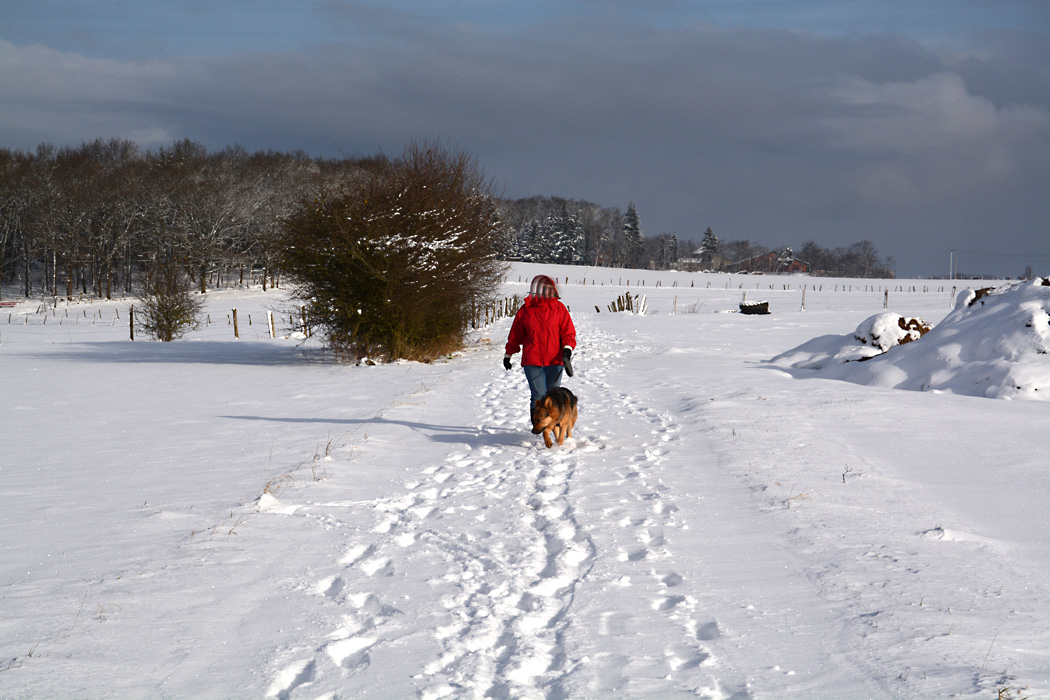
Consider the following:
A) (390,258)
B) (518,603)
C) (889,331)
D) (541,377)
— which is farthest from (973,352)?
(390,258)

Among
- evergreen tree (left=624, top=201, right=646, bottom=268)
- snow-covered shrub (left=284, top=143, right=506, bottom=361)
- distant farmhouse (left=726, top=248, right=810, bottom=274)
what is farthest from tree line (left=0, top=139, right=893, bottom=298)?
distant farmhouse (left=726, top=248, right=810, bottom=274)

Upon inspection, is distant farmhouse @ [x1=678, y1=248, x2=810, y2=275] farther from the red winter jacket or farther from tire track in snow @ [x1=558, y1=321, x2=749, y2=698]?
tire track in snow @ [x1=558, y1=321, x2=749, y2=698]

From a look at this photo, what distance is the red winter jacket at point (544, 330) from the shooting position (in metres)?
8.02

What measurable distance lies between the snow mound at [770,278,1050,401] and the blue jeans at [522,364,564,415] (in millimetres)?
6269

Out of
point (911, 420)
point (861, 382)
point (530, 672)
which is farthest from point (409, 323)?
point (530, 672)

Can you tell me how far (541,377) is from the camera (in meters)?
8.18

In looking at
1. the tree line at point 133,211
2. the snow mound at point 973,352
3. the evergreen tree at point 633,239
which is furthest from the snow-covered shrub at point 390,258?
the evergreen tree at point 633,239

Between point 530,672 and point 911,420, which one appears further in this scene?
point 911,420

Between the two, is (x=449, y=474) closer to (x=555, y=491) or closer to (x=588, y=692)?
(x=555, y=491)

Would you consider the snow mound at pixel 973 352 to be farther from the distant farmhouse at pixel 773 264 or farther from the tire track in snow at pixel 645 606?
the distant farmhouse at pixel 773 264

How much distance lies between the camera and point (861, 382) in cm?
1215

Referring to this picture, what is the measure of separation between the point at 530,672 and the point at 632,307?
4355cm

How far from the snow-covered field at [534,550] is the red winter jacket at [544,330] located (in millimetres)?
1026

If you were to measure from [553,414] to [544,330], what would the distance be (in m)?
0.96
